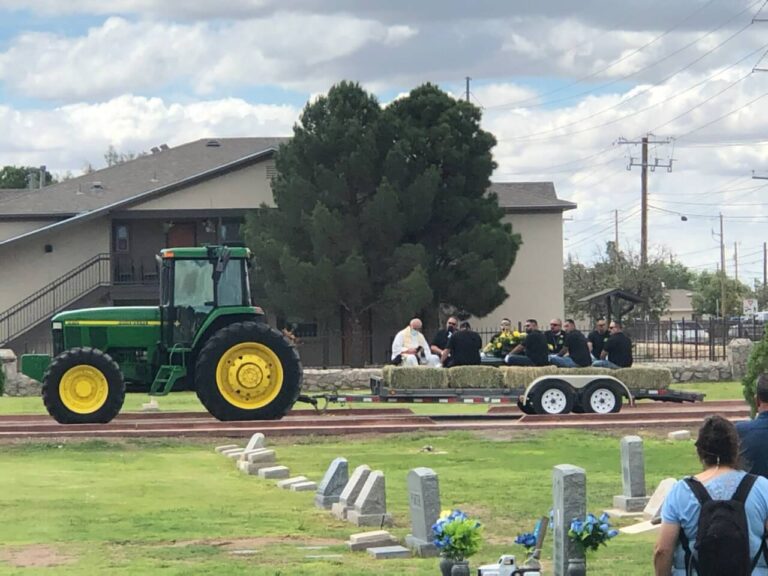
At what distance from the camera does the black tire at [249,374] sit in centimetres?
2312

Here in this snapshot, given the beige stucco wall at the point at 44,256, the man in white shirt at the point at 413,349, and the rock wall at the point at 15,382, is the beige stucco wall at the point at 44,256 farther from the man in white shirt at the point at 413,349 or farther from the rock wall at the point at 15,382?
the man in white shirt at the point at 413,349

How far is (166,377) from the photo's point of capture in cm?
2367

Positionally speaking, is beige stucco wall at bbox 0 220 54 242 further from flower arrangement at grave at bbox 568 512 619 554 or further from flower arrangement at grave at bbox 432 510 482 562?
flower arrangement at grave at bbox 568 512 619 554

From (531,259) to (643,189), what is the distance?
22412 millimetres

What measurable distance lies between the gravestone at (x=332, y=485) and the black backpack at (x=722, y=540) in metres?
8.10

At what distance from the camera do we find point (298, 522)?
1393 cm

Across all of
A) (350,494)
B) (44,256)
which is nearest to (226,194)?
(44,256)

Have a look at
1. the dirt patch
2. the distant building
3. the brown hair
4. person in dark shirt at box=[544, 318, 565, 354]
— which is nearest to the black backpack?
the brown hair

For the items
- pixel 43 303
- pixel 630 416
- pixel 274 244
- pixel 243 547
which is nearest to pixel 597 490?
pixel 243 547

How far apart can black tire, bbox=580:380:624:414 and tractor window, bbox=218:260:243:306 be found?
628 cm

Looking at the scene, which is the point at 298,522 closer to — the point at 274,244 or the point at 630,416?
the point at 630,416

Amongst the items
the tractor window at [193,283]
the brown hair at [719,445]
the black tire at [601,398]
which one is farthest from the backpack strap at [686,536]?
the black tire at [601,398]

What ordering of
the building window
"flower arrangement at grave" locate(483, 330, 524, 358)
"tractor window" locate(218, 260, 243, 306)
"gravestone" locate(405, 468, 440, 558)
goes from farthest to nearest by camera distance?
the building window
"flower arrangement at grave" locate(483, 330, 524, 358)
"tractor window" locate(218, 260, 243, 306)
"gravestone" locate(405, 468, 440, 558)

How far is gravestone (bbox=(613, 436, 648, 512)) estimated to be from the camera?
14078 mm
